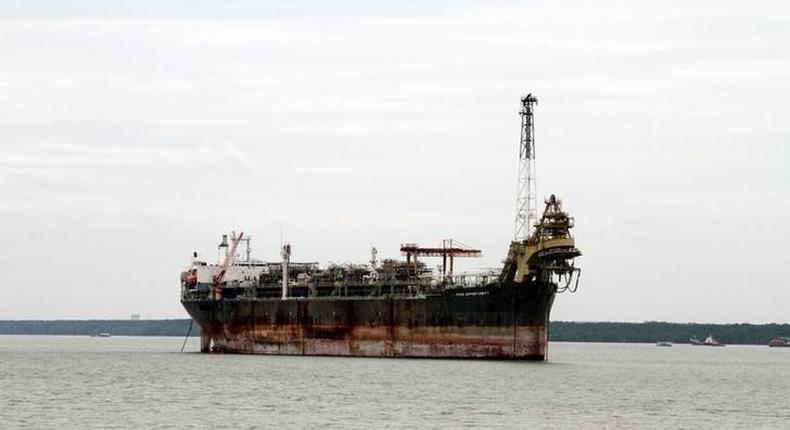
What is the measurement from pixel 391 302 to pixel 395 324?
149 centimetres

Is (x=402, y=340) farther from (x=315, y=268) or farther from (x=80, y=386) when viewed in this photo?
(x=80, y=386)

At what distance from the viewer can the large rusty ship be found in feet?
289

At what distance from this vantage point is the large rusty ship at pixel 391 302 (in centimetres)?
8800

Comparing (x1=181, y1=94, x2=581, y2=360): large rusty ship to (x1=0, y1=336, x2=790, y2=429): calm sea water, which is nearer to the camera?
(x1=0, y1=336, x2=790, y2=429): calm sea water

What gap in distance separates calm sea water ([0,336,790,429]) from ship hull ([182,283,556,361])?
5.57 ft

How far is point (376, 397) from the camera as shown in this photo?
63.6m

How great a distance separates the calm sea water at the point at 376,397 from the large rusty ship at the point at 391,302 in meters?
2.06

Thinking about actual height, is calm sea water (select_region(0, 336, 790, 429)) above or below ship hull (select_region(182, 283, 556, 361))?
below

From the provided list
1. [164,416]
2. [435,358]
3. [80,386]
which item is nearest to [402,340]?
[435,358]

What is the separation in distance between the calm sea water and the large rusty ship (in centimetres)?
206

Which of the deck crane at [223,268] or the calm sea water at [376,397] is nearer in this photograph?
the calm sea water at [376,397]

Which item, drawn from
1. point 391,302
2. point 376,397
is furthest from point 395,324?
point 376,397

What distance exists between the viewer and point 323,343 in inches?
3922

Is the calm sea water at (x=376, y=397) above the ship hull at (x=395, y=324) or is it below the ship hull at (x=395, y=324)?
below
